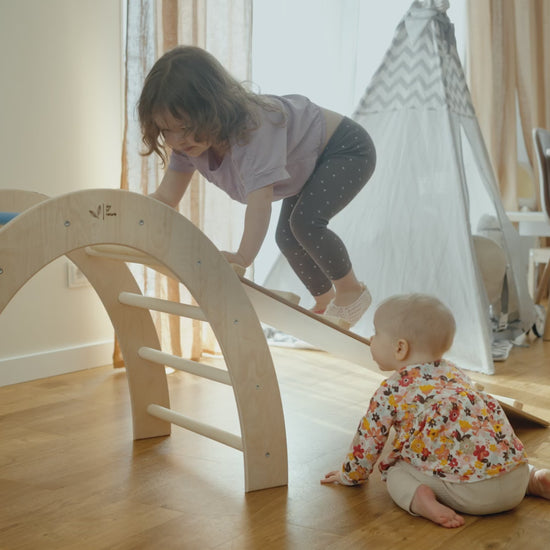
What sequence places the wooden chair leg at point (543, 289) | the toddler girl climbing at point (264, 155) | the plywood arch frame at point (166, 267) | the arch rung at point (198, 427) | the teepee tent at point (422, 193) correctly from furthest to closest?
the wooden chair leg at point (543, 289) < the teepee tent at point (422, 193) < the toddler girl climbing at point (264, 155) < the arch rung at point (198, 427) < the plywood arch frame at point (166, 267)

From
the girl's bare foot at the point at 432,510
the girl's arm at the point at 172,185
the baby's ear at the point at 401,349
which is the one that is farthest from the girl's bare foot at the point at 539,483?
the girl's arm at the point at 172,185

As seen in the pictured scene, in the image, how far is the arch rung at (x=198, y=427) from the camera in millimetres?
1515

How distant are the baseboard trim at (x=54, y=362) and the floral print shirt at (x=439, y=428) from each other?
1289 mm

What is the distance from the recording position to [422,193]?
280cm

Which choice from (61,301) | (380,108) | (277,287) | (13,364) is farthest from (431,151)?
(13,364)

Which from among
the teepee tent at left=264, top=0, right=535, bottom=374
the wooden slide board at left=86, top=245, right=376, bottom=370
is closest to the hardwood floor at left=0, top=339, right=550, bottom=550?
the wooden slide board at left=86, top=245, right=376, bottom=370

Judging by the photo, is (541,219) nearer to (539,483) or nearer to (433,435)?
(539,483)

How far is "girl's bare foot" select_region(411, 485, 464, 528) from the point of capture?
1.30m

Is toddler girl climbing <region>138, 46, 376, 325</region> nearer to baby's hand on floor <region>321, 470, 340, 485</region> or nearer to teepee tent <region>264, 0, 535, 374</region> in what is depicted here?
baby's hand on floor <region>321, 470, 340, 485</region>

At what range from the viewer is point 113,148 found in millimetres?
2625

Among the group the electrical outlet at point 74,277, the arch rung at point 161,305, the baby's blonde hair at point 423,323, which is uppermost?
the electrical outlet at point 74,277

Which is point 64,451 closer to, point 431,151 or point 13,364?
point 13,364

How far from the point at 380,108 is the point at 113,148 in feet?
3.23

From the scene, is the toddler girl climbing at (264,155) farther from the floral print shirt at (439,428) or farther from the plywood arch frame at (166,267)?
the floral print shirt at (439,428)
